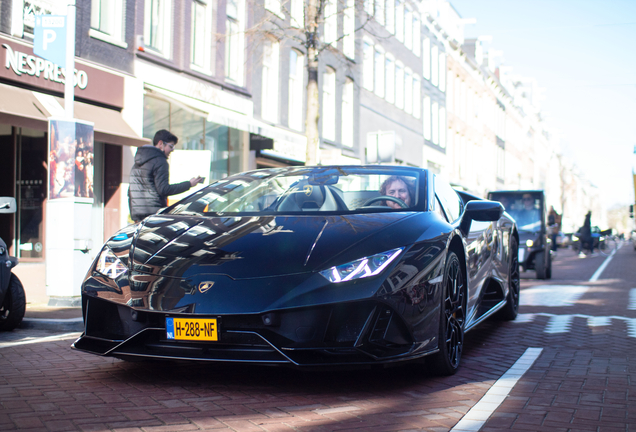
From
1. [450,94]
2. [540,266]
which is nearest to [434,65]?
[450,94]

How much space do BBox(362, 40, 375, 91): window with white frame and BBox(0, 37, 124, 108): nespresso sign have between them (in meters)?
17.2

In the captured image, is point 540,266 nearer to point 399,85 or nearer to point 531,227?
point 531,227

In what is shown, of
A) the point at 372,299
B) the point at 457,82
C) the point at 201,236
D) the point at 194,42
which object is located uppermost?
the point at 457,82

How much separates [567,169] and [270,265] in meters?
93.1

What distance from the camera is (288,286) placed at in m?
3.88

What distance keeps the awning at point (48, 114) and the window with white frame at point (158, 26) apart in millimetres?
2218

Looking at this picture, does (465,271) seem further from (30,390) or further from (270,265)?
(30,390)

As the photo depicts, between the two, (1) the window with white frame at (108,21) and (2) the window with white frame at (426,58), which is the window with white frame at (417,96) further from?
(1) the window with white frame at (108,21)

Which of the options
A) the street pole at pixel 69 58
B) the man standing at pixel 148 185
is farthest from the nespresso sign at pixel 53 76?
the man standing at pixel 148 185

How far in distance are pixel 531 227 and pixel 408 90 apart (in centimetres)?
2095

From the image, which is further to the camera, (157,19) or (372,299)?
(157,19)

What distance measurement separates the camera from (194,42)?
17.6 metres

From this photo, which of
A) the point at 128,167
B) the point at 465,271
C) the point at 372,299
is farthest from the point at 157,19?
the point at 372,299

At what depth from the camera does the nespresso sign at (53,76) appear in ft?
38.1
